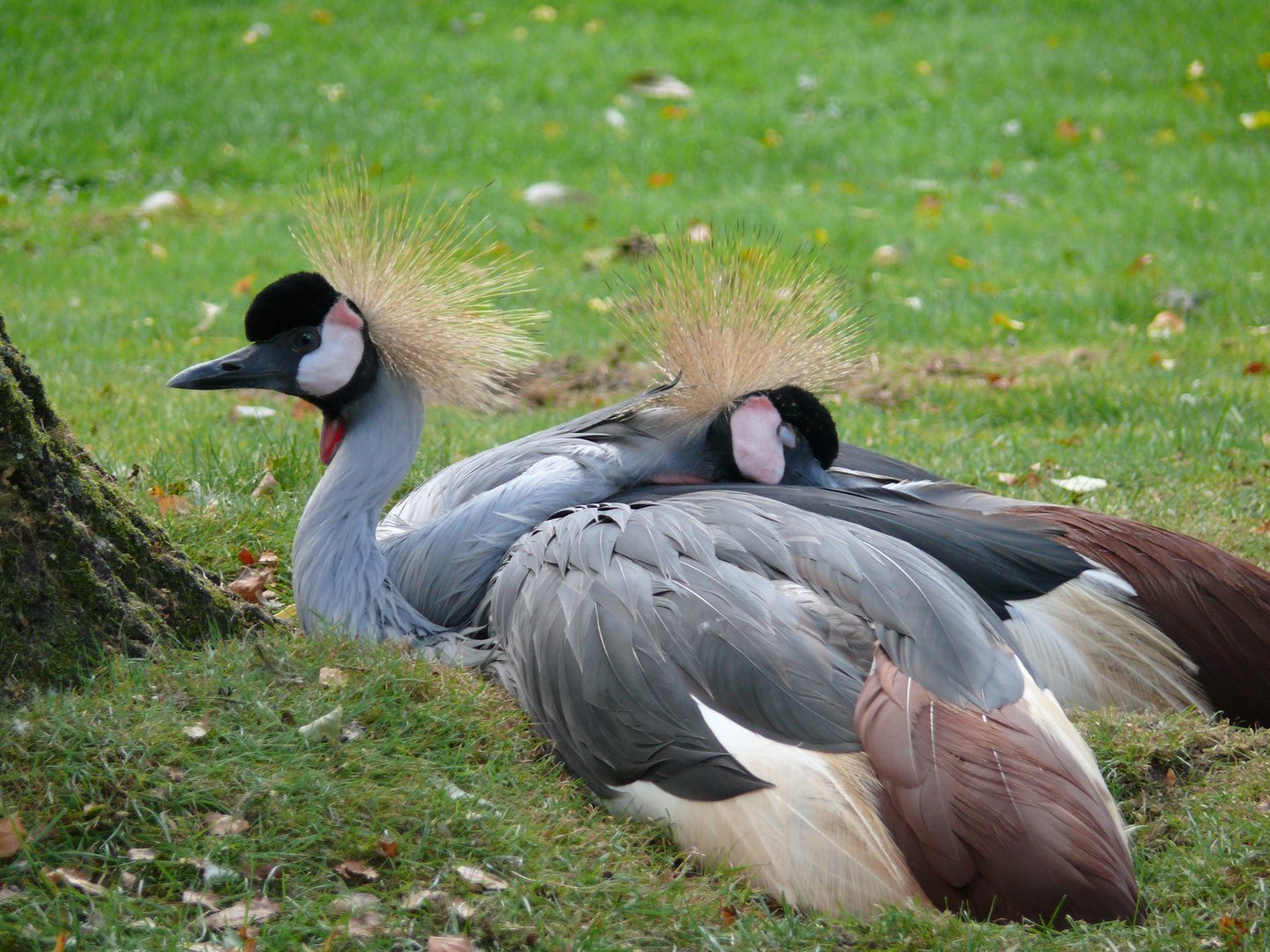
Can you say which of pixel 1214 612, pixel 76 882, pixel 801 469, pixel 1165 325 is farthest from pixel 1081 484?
pixel 76 882

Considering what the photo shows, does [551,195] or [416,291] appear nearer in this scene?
[416,291]

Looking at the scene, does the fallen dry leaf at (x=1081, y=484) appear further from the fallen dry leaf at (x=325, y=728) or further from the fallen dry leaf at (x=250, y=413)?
the fallen dry leaf at (x=250, y=413)

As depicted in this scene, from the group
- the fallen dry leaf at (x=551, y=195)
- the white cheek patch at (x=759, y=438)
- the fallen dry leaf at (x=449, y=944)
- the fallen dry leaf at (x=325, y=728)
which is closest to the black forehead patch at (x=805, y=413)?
the white cheek patch at (x=759, y=438)

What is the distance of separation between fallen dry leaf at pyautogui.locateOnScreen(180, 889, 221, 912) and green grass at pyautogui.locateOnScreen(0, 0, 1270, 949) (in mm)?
32

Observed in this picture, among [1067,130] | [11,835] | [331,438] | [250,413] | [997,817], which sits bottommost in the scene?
[250,413]

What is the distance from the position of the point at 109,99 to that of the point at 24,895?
9.16 m

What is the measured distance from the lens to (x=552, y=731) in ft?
8.30

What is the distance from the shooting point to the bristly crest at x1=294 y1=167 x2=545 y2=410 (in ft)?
10.2

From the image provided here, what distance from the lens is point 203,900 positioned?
6.26 ft

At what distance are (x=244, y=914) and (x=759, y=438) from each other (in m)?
1.82

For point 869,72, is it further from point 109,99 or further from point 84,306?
point 84,306

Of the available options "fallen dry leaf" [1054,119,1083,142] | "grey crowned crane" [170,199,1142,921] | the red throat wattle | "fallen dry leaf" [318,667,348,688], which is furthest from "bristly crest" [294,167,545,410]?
"fallen dry leaf" [1054,119,1083,142]

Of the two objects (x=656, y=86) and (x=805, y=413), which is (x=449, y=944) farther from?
(x=656, y=86)

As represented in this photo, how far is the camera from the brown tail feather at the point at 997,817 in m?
2.07
